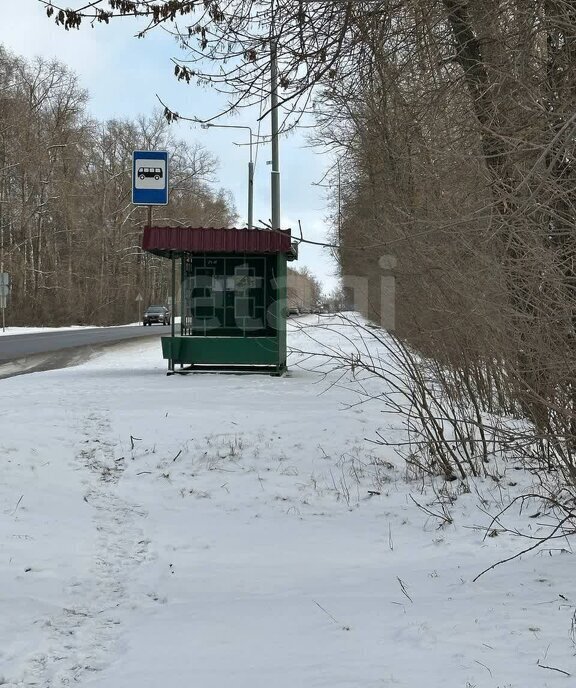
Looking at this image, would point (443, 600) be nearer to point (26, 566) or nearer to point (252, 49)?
point (26, 566)

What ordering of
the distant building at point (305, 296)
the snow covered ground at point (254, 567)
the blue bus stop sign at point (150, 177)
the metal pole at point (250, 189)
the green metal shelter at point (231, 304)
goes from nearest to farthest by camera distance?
the snow covered ground at point (254, 567), the distant building at point (305, 296), the green metal shelter at point (231, 304), the blue bus stop sign at point (150, 177), the metal pole at point (250, 189)

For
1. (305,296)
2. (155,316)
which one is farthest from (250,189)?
(155,316)

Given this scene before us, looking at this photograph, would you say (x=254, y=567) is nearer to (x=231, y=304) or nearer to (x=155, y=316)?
(x=231, y=304)

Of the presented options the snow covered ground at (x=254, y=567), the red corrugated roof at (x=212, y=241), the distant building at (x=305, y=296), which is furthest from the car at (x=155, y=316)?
the distant building at (x=305, y=296)

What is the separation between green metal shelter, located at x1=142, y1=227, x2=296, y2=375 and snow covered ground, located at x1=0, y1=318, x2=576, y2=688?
4695mm

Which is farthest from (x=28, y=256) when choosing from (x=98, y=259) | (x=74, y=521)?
(x=74, y=521)

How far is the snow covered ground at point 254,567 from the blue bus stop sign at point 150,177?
6052 mm

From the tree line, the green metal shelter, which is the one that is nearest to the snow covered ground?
the green metal shelter

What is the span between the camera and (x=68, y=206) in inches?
1687

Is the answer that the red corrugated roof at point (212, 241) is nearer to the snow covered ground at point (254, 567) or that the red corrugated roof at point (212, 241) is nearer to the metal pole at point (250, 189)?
the snow covered ground at point (254, 567)

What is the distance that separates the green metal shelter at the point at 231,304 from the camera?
12695 mm

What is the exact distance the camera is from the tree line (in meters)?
39.5

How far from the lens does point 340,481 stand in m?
6.35

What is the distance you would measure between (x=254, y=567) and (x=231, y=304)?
378 inches
